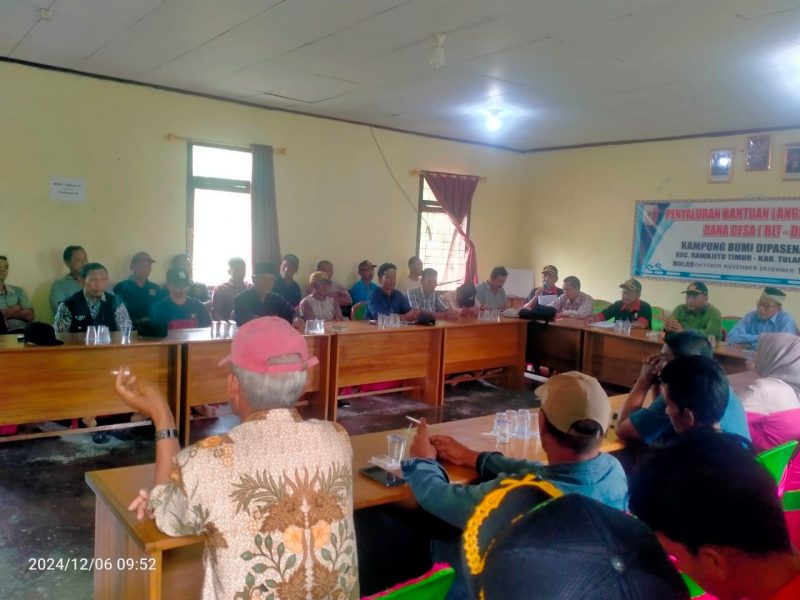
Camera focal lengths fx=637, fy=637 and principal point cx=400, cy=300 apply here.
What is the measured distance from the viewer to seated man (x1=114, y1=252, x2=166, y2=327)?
18.8 ft

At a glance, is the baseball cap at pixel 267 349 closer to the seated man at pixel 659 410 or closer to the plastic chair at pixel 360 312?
the seated man at pixel 659 410

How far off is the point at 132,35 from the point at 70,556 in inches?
138

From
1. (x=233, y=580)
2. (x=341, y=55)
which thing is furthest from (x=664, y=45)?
(x=233, y=580)

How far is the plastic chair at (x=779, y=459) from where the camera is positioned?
223 cm

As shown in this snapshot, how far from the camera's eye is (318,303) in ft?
19.9

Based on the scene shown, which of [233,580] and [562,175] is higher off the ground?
[562,175]

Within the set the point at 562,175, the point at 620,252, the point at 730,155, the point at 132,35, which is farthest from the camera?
the point at 562,175

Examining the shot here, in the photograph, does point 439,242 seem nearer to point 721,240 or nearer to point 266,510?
point 721,240

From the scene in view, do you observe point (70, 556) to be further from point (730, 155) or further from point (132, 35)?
point (730, 155)

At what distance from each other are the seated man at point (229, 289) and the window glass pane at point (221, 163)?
3.58 ft

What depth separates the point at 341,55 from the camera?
15.9ft

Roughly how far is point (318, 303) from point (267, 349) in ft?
15.1

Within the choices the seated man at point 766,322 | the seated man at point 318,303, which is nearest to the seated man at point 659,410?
the seated man at point 766,322

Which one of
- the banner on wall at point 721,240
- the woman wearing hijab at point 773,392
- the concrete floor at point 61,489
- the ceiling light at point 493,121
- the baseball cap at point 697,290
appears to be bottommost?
the concrete floor at point 61,489
